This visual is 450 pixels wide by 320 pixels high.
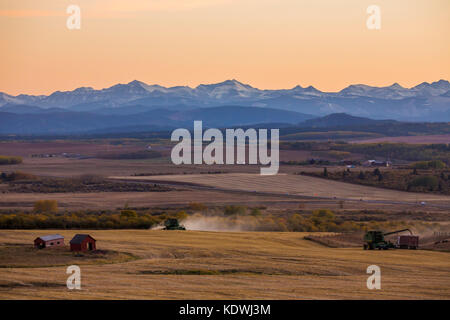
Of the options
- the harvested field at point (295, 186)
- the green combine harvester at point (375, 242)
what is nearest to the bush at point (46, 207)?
the harvested field at point (295, 186)

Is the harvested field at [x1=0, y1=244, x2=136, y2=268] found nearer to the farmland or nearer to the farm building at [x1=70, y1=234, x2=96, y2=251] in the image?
the farmland

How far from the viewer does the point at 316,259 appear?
129ft

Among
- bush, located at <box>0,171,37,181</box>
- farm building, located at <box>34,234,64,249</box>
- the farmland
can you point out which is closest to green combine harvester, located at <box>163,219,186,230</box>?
the farmland

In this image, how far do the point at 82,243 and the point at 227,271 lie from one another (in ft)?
33.7

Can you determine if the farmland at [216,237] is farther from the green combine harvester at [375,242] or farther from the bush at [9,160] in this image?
the bush at [9,160]

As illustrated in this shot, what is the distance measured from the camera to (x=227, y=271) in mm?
34938

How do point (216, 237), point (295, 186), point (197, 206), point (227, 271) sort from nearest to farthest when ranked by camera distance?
point (227, 271), point (216, 237), point (197, 206), point (295, 186)

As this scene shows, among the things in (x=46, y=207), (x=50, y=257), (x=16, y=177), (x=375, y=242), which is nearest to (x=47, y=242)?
(x=50, y=257)

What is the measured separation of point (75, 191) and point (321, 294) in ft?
250

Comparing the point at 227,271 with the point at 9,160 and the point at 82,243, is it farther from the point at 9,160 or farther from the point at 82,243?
the point at 9,160

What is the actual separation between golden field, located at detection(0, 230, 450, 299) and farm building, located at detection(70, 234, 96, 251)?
4.46 feet

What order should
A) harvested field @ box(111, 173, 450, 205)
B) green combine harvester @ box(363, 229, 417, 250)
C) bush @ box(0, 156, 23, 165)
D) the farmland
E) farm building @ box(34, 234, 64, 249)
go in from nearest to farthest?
the farmland → farm building @ box(34, 234, 64, 249) → green combine harvester @ box(363, 229, 417, 250) → harvested field @ box(111, 173, 450, 205) → bush @ box(0, 156, 23, 165)

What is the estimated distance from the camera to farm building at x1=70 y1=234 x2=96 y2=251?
40625 mm
